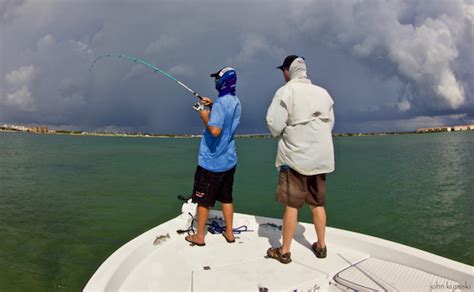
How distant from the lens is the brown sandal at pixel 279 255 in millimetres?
3508

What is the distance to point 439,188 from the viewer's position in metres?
14.9

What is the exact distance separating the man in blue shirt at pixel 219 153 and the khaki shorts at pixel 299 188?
807 millimetres

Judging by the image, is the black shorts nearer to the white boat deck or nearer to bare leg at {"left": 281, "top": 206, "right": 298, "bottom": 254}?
the white boat deck

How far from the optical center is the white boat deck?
3051mm

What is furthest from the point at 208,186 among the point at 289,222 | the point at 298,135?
the point at 298,135

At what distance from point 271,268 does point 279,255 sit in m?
0.20

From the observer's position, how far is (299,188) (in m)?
3.40

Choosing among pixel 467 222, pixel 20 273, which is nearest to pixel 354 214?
pixel 467 222

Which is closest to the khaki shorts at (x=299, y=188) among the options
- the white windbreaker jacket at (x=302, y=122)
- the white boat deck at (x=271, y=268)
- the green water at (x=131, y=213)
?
the white windbreaker jacket at (x=302, y=122)

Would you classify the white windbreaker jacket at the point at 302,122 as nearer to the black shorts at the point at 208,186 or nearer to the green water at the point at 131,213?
the black shorts at the point at 208,186

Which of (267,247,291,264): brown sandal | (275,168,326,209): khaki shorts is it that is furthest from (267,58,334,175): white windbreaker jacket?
(267,247,291,264): brown sandal

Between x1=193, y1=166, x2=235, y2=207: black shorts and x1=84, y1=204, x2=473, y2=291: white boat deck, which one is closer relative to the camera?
x1=84, y1=204, x2=473, y2=291: white boat deck

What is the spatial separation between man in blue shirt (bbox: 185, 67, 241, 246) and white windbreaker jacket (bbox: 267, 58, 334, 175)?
67 cm

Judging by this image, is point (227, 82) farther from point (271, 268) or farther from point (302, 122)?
point (271, 268)
